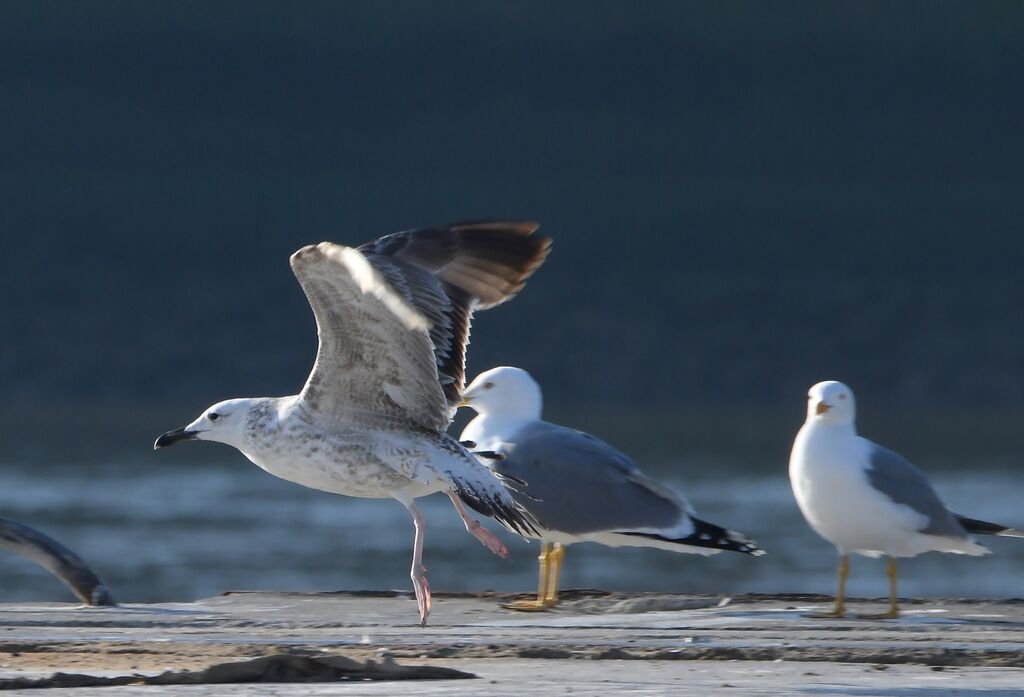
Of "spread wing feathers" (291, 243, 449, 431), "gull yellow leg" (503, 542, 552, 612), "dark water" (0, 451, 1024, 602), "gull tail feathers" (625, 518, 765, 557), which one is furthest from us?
"dark water" (0, 451, 1024, 602)

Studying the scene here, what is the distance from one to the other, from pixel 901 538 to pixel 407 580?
12.6 m

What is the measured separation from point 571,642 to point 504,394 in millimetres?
2725

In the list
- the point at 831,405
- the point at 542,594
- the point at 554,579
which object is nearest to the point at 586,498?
the point at 554,579

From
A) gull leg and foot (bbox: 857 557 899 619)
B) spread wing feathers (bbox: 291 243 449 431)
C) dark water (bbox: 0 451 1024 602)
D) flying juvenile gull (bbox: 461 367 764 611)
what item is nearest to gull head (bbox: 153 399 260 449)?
spread wing feathers (bbox: 291 243 449 431)

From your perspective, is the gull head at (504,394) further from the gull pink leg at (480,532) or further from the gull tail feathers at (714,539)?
the gull pink leg at (480,532)

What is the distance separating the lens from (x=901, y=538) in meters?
8.12

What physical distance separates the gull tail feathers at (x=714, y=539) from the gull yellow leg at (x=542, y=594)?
0.44 m

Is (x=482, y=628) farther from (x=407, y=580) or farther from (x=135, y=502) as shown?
(x=135, y=502)

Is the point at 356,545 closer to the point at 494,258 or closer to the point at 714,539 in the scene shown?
the point at 714,539

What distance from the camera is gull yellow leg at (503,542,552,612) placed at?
803 centimetres

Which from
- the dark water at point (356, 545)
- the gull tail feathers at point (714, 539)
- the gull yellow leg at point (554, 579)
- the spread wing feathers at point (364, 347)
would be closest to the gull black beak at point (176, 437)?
the spread wing feathers at point (364, 347)

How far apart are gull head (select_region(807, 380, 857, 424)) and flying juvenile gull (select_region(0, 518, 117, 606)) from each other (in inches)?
112

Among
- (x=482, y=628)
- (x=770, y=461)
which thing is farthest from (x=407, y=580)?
(x=770, y=461)

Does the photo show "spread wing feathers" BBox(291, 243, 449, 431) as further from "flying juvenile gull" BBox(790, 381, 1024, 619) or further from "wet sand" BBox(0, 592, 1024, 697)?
"flying juvenile gull" BBox(790, 381, 1024, 619)
